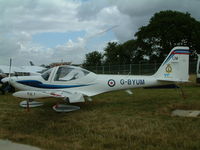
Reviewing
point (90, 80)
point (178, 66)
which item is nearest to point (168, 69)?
point (178, 66)

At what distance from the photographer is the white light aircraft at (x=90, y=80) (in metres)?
8.35

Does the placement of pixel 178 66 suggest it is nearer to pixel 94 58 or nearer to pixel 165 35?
pixel 165 35

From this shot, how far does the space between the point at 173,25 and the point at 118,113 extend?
42452 mm

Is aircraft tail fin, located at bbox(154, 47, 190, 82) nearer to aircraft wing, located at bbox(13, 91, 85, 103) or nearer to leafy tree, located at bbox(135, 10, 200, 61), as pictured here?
aircraft wing, located at bbox(13, 91, 85, 103)

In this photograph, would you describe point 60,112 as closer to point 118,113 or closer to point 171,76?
point 118,113

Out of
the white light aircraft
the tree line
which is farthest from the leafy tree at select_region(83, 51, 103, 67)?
the white light aircraft

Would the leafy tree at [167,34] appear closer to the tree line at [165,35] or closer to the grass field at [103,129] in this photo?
the tree line at [165,35]

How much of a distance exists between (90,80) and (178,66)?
11.2ft

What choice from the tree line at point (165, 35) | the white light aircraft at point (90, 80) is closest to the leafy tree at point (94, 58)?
the tree line at point (165, 35)

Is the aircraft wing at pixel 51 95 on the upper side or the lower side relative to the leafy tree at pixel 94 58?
lower

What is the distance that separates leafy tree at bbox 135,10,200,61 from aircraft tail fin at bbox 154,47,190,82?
3768cm

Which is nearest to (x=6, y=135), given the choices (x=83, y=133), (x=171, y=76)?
(x=83, y=133)

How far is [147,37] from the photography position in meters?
46.9

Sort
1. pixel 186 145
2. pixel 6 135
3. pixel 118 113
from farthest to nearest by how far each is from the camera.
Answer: pixel 118 113, pixel 6 135, pixel 186 145
